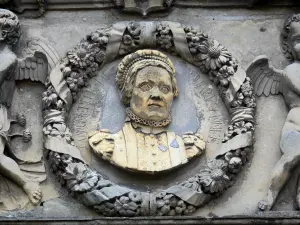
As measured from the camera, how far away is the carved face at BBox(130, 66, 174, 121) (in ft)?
36.9

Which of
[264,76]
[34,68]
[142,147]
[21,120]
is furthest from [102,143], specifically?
[264,76]

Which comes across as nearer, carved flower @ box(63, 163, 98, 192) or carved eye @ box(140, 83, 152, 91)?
carved flower @ box(63, 163, 98, 192)

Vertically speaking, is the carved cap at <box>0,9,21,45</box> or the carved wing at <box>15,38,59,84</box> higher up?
the carved cap at <box>0,9,21,45</box>

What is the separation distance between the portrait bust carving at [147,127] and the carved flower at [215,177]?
0.22m

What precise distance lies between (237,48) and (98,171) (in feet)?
6.54

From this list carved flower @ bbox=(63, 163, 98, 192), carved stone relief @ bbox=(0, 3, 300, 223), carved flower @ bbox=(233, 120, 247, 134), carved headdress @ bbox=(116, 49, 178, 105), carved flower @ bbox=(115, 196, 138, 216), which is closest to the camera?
carved flower @ bbox=(115, 196, 138, 216)

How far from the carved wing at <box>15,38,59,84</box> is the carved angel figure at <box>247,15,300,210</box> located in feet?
6.54

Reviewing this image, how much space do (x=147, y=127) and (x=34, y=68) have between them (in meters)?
1.32

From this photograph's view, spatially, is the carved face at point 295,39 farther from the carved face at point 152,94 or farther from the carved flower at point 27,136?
the carved flower at point 27,136

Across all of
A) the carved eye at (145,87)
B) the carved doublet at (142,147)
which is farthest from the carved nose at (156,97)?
the carved doublet at (142,147)

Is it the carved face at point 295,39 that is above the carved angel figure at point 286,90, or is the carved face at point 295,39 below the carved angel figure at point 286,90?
above

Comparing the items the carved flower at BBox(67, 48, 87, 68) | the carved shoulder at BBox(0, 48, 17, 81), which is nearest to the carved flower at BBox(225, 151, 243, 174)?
the carved flower at BBox(67, 48, 87, 68)

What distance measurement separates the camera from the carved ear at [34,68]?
11578 millimetres

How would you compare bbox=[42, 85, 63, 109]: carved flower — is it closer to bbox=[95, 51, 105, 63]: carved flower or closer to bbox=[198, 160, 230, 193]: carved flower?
bbox=[95, 51, 105, 63]: carved flower
